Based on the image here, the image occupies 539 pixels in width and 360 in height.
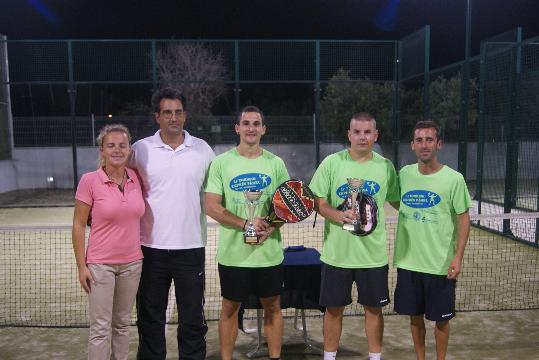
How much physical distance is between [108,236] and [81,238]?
0.16 metres

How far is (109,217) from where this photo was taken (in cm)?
323

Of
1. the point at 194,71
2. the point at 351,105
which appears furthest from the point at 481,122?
the point at 194,71

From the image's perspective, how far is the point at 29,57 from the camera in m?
13.4

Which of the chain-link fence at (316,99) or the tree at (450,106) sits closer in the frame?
the chain-link fence at (316,99)

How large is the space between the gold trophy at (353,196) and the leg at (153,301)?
1213 millimetres

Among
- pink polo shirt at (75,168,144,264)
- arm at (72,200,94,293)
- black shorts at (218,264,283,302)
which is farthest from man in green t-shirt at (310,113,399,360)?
arm at (72,200,94,293)

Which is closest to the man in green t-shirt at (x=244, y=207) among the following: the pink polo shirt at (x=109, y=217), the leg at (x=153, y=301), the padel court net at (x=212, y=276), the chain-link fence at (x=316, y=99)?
the leg at (x=153, y=301)

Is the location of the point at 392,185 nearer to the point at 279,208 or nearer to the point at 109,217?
the point at 279,208

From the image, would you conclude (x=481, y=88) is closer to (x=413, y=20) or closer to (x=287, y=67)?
(x=287, y=67)

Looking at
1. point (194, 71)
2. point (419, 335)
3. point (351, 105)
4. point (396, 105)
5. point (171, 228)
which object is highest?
point (194, 71)

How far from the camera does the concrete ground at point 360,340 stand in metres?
4.11

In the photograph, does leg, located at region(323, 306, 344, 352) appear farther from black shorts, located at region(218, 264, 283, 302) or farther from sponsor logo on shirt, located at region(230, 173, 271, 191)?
sponsor logo on shirt, located at region(230, 173, 271, 191)

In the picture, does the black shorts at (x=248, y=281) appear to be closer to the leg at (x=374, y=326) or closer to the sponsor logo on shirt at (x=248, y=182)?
the sponsor logo on shirt at (x=248, y=182)

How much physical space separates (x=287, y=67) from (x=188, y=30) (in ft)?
71.1
